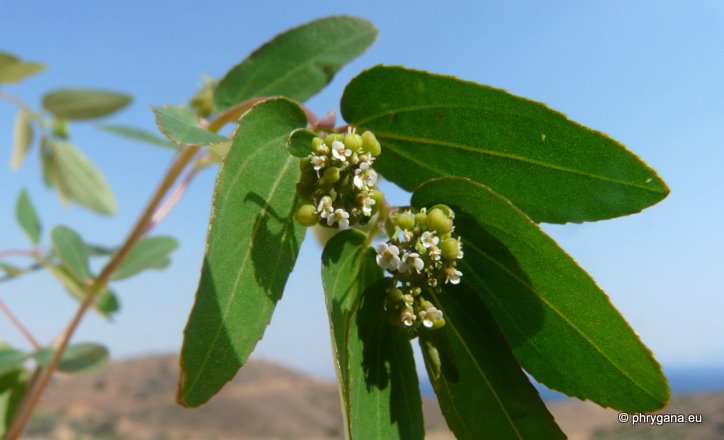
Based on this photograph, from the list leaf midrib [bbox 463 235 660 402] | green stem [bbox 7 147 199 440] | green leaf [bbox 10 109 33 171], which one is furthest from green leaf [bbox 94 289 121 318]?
leaf midrib [bbox 463 235 660 402]

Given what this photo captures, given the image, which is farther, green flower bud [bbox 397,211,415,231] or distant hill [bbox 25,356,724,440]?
distant hill [bbox 25,356,724,440]

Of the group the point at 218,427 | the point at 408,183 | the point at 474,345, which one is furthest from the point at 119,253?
the point at 218,427

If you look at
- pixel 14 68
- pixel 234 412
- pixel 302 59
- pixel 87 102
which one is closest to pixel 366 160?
pixel 302 59

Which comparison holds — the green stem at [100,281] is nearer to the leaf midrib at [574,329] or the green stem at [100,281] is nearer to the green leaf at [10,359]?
the green leaf at [10,359]

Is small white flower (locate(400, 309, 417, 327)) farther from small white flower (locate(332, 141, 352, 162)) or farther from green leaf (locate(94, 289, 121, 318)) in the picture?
green leaf (locate(94, 289, 121, 318))

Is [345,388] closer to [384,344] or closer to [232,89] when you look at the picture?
[384,344]

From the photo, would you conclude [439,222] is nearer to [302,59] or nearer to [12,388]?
[302,59]
